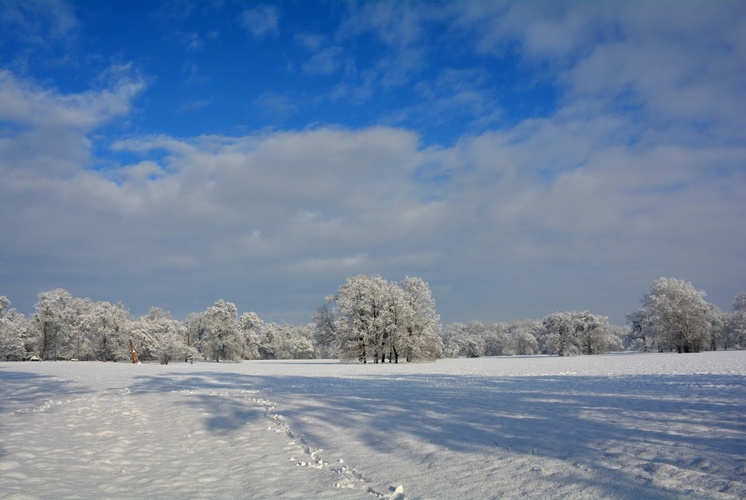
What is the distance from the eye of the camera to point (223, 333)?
81688 millimetres

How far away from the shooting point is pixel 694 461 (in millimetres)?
7785

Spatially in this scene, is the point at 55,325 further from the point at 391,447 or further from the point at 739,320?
the point at 739,320

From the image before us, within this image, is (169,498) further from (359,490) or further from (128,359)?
(128,359)

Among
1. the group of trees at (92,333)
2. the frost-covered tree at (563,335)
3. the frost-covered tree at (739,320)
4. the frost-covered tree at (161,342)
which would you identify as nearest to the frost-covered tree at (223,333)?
the group of trees at (92,333)

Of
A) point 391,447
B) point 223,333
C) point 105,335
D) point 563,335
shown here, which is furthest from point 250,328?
point 391,447

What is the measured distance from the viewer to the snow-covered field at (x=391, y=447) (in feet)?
25.1

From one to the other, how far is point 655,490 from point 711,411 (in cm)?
707

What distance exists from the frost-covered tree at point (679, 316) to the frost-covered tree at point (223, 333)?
74.0 m

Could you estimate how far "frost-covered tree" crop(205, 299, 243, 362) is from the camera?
80.8 metres

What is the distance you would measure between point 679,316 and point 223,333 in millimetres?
80120

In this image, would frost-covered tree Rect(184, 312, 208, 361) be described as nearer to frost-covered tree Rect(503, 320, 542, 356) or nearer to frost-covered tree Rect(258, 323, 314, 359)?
frost-covered tree Rect(258, 323, 314, 359)

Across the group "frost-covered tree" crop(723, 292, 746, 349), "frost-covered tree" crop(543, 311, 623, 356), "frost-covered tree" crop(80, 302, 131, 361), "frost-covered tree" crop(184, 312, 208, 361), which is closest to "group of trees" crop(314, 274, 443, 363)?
"frost-covered tree" crop(80, 302, 131, 361)

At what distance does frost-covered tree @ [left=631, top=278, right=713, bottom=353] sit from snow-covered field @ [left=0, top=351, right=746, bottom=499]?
68.4 m

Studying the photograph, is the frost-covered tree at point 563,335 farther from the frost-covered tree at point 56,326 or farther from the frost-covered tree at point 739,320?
the frost-covered tree at point 56,326
